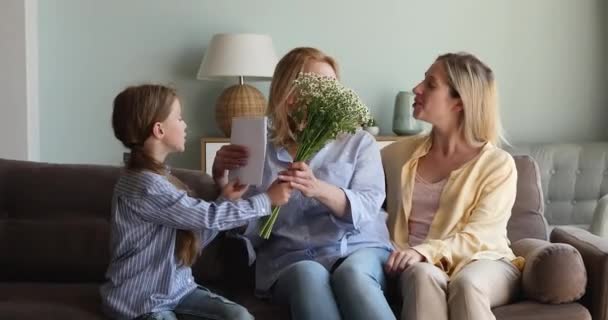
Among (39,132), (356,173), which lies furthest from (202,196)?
→ (39,132)

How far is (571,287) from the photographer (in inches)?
75.8

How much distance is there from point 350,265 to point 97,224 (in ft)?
2.82

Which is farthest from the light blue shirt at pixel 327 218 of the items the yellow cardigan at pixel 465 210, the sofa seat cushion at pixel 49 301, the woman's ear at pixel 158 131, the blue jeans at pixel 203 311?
the sofa seat cushion at pixel 49 301

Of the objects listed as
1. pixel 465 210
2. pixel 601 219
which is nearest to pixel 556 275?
pixel 465 210

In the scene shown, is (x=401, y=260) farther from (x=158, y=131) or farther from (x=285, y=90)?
(x=158, y=131)

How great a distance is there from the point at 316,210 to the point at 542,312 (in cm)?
68

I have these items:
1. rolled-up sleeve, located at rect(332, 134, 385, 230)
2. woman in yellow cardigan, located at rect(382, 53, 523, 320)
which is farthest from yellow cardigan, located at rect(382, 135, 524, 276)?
rolled-up sleeve, located at rect(332, 134, 385, 230)

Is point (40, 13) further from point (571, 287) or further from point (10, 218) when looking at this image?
point (571, 287)

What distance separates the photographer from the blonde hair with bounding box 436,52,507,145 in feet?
7.41

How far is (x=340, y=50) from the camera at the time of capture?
4473 millimetres

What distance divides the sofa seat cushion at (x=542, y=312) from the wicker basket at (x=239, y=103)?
236 cm

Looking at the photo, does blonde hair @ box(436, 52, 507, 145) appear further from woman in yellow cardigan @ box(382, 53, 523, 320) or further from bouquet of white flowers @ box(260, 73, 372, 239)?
bouquet of white flowers @ box(260, 73, 372, 239)

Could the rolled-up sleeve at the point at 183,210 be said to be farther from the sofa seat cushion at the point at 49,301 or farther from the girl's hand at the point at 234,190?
the sofa seat cushion at the point at 49,301

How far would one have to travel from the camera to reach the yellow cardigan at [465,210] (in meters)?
2.07
